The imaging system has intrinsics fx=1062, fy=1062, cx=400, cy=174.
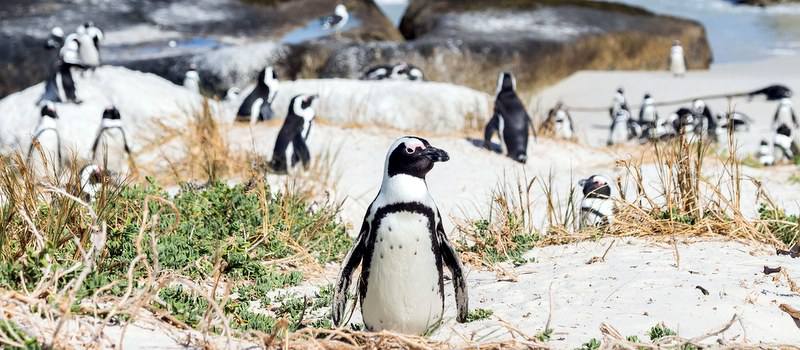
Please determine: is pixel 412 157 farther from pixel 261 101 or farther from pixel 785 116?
pixel 785 116

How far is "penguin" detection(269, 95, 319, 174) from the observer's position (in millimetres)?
8594

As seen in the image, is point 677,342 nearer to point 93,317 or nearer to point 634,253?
point 634,253

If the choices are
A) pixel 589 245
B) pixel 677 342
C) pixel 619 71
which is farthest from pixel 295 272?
pixel 619 71

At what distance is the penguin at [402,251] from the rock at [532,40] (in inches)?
503

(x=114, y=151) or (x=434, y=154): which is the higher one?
(x=434, y=154)

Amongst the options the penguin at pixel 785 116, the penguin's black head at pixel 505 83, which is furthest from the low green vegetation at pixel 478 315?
the penguin at pixel 785 116

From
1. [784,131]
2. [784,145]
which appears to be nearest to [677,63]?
[784,131]

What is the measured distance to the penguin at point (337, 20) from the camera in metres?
19.4

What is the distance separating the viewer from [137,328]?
358 cm

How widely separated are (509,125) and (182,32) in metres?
11.1

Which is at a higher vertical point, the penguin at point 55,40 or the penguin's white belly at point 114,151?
the penguin at point 55,40

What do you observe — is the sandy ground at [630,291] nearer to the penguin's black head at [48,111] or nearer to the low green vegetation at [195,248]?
the low green vegetation at [195,248]

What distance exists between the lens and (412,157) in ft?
12.0

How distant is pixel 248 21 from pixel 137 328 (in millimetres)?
17155
